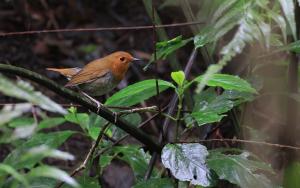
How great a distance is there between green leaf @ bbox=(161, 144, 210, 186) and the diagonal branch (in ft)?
0.46

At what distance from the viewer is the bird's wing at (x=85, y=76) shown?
378cm

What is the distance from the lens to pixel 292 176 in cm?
245

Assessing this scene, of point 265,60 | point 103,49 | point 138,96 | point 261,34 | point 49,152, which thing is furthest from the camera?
point 103,49

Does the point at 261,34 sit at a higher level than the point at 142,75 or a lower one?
higher

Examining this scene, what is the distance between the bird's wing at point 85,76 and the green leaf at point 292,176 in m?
1.72

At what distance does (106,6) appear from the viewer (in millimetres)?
6230


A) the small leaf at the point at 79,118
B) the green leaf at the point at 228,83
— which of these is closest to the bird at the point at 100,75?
the small leaf at the point at 79,118

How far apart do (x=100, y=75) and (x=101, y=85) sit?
10cm

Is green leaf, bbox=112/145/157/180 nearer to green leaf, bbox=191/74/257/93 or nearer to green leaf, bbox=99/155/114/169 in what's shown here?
green leaf, bbox=99/155/114/169

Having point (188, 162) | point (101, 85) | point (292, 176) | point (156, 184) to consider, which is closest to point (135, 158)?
point (156, 184)

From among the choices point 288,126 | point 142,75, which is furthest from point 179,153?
point 142,75

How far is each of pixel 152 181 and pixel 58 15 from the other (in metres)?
4.25

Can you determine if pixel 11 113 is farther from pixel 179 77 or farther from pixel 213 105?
pixel 213 105

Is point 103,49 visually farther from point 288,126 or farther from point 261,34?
point 261,34
